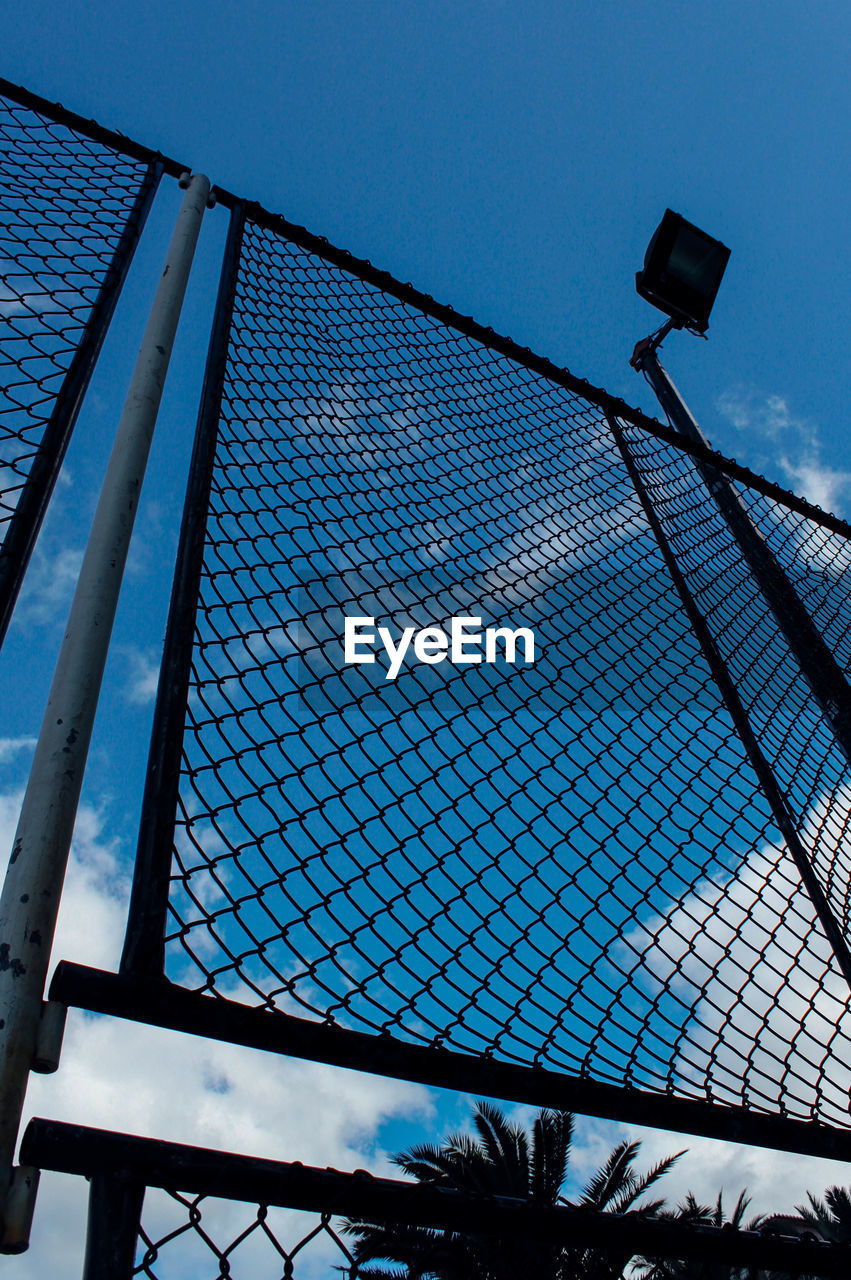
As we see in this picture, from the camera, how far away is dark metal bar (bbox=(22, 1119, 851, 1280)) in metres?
0.84

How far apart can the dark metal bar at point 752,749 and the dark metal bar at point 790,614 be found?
0.30m

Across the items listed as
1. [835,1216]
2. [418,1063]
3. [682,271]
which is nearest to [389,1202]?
[418,1063]

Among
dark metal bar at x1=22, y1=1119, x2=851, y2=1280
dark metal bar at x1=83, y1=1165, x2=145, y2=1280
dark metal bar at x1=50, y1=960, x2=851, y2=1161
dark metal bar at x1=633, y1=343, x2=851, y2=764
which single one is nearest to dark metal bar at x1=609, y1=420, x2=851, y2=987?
dark metal bar at x1=633, y1=343, x2=851, y2=764

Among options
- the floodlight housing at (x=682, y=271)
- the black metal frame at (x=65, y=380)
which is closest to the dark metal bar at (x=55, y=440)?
the black metal frame at (x=65, y=380)

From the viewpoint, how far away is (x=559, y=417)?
2.90 meters

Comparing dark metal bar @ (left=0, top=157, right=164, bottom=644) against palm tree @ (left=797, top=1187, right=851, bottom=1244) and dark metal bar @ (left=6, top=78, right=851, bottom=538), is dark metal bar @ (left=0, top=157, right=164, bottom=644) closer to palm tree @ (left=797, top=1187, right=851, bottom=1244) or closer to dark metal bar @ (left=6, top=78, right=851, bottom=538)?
dark metal bar @ (left=6, top=78, right=851, bottom=538)

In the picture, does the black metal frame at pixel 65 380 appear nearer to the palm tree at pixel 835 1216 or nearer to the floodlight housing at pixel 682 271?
the floodlight housing at pixel 682 271

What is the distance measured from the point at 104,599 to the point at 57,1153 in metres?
0.66

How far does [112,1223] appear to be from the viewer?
0.83m

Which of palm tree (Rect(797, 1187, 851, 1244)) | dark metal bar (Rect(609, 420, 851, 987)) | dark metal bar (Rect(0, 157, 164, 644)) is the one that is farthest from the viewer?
palm tree (Rect(797, 1187, 851, 1244))

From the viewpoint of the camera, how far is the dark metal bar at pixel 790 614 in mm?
2484

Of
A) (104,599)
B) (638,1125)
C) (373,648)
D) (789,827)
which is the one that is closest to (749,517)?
(789,827)

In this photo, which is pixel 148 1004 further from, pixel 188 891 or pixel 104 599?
pixel 104 599

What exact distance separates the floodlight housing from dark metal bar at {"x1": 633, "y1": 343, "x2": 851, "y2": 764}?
0.96m
